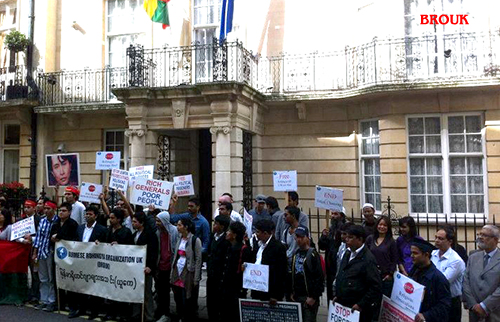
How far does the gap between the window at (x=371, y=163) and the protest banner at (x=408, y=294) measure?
7.77 meters

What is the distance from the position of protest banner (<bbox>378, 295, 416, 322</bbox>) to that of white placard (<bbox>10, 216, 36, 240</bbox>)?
20.9 ft

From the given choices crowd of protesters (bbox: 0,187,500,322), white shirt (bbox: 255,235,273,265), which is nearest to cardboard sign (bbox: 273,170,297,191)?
crowd of protesters (bbox: 0,187,500,322)

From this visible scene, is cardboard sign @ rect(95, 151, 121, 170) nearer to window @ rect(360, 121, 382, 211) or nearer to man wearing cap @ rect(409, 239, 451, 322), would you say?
window @ rect(360, 121, 382, 211)

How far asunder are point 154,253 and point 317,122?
7902 millimetres

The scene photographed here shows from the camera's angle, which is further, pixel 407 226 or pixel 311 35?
pixel 311 35

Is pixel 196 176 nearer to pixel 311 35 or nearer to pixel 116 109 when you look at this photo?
pixel 116 109

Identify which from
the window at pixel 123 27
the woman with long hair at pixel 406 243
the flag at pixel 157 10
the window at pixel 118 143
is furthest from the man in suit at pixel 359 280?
the window at pixel 123 27

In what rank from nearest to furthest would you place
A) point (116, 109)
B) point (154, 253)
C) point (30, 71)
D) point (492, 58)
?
point (154, 253)
point (492, 58)
point (116, 109)
point (30, 71)

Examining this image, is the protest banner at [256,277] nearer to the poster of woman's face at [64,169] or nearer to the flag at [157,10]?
the poster of woman's face at [64,169]

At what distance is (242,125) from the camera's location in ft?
40.7

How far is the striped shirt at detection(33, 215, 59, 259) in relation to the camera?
815 cm

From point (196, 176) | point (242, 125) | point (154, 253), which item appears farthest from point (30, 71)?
point (154, 253)

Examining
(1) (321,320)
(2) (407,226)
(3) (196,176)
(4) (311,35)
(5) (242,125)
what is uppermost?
(4) (311,35)

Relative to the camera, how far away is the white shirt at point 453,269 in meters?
5.57
